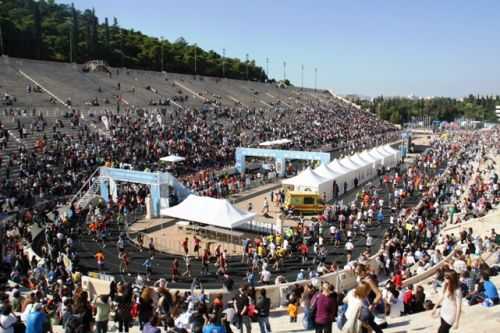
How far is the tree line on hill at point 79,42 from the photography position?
192ft

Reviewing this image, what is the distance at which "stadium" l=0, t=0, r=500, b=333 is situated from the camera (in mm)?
8891

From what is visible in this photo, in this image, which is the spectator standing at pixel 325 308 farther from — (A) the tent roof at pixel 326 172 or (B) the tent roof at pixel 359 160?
(B) the tent roof at pixel 359 160

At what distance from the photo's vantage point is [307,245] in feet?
64.8

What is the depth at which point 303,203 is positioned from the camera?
25.9m

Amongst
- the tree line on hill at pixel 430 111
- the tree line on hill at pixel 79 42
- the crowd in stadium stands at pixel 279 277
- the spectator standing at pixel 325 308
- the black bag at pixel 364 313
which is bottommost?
the crowd in stadium stands at pixel 279 277

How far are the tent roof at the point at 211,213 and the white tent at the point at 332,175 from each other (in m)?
9.59

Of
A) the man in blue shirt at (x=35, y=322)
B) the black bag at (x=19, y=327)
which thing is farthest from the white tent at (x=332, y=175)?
the black bag at (x=19, y=327)

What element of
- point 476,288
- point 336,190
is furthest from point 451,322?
point 336,190

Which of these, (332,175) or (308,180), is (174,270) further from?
(332,175)

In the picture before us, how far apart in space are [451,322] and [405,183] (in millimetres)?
27189

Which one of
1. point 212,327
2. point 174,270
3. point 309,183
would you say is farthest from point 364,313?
point 309,183

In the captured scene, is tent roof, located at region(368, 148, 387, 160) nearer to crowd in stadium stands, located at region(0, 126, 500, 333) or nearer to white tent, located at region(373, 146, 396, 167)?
white tent, located at region(373, 146, 396, 167)

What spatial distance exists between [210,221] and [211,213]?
41cm

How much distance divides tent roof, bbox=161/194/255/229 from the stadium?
0.06m
